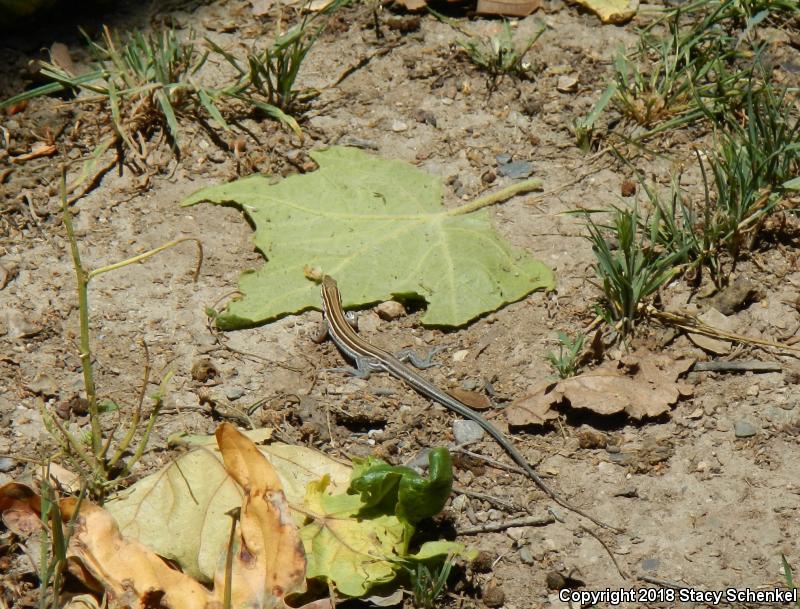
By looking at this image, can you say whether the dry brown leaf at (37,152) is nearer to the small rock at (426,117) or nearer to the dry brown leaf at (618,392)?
the small rock at (426,117)

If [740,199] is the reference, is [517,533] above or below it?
below

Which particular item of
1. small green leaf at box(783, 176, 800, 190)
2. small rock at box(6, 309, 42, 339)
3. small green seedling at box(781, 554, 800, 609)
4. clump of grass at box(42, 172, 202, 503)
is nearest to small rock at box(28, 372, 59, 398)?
clump of grass at box(42, 172, 202, 503)

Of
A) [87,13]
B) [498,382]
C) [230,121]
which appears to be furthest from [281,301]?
[87,13]

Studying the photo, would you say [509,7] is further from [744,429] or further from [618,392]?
[744,429]

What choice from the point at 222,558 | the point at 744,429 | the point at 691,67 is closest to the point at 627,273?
the point at 744,429

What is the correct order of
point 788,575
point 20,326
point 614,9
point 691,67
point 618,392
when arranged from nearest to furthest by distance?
point 788,575, point 618,392, point 20,326, point 691,67, point 614,9

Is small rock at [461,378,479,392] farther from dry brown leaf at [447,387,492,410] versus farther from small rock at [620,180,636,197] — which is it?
small rock at [620,180,636,197]

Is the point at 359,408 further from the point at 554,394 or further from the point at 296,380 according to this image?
the point at 554,394
